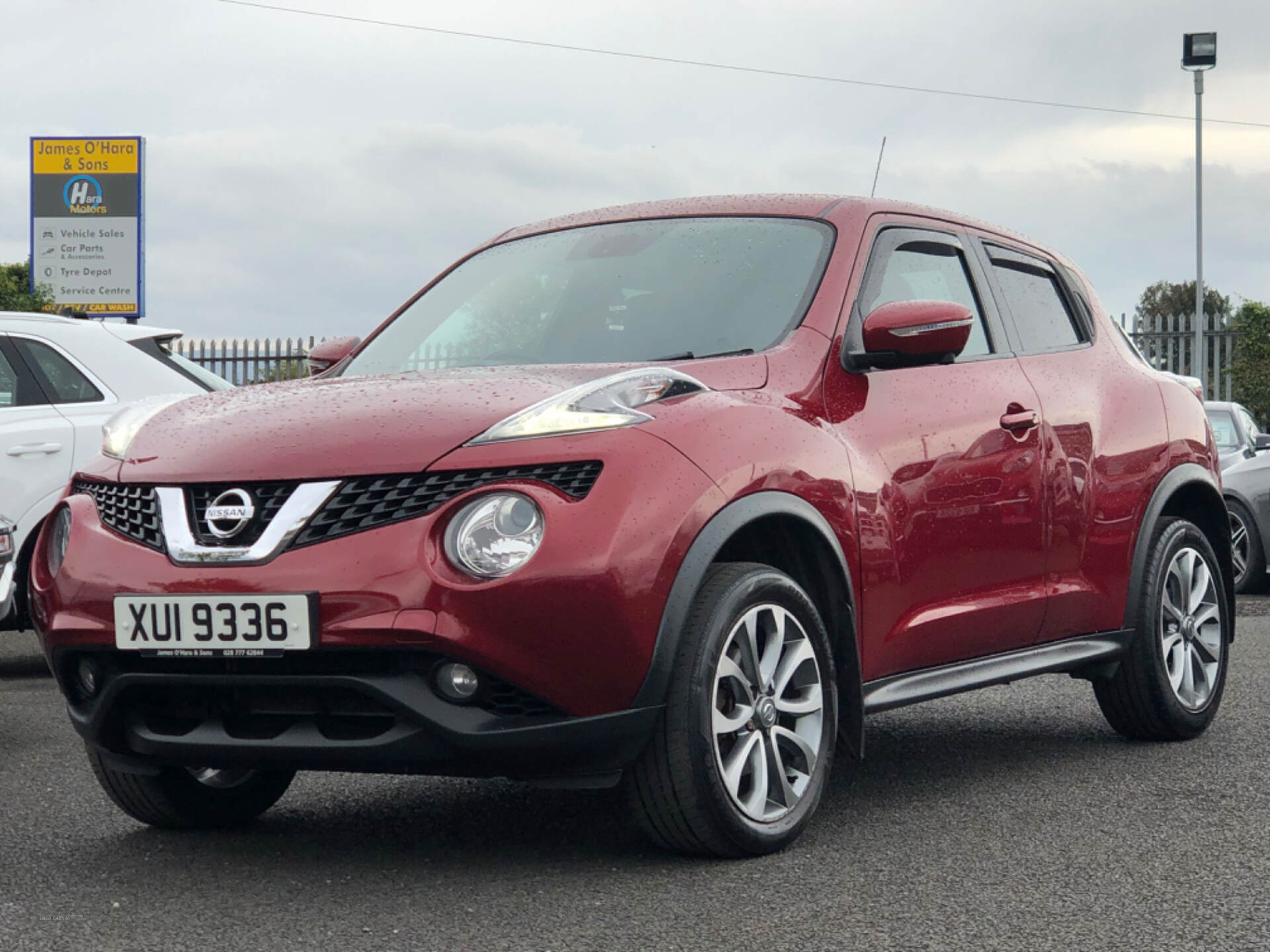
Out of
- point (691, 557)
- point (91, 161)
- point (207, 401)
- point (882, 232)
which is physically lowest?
point (691, 557)

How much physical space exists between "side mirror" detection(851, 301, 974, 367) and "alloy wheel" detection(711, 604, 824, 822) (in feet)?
2.75

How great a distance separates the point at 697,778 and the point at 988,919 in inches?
28.1

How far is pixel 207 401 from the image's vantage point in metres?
4.63

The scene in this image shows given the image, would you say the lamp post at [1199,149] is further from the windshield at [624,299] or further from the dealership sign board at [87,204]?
the windshield at [624,299]

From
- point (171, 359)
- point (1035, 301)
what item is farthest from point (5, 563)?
point (1035, 301)

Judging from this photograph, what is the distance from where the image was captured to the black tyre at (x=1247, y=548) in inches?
518

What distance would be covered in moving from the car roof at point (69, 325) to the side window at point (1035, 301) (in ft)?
14.8

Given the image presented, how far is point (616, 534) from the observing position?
3910mm

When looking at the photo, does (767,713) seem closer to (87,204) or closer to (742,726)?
(742,726)

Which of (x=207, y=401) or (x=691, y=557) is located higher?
(x=207, y=401)

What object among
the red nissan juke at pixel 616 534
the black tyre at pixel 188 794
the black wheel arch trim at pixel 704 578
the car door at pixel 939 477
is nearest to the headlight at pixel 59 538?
the red nissan juke at pixel 616 534

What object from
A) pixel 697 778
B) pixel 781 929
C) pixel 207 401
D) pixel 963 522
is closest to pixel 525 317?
pixel 207 401

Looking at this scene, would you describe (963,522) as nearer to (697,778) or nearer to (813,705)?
(813,705)

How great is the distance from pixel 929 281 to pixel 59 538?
8.69 feet
